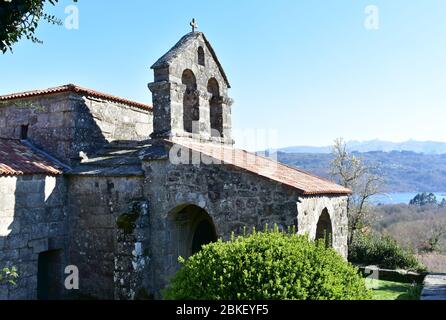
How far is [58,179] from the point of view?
995 cm

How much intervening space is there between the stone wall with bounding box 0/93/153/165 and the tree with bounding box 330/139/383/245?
12657mm

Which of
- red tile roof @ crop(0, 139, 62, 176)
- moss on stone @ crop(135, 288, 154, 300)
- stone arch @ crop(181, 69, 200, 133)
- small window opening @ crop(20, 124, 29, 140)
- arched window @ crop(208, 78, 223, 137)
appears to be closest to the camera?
moss on stone @ crop(135, 288, 154, 300)

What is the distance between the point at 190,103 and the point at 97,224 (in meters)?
3.87

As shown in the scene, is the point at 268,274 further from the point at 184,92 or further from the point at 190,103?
the point at 190,103

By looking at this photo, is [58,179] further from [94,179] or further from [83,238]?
[83,238]

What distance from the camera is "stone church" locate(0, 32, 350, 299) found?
8.36m

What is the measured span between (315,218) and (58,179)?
6122mm

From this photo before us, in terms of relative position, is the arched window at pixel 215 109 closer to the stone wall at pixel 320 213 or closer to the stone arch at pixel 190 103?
the stone arch at pixel 190 103

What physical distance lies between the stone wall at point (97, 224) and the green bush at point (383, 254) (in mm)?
10048

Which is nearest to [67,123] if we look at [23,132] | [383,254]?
[23,132]

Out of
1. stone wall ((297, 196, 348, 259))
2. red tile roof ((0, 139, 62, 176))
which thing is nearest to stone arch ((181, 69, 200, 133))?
red tile roof ((0, 139, 62, 176))

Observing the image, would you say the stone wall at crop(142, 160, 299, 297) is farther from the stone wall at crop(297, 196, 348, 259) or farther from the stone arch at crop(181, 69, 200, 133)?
the stone arch at crop(181, 69, 200, 133)
